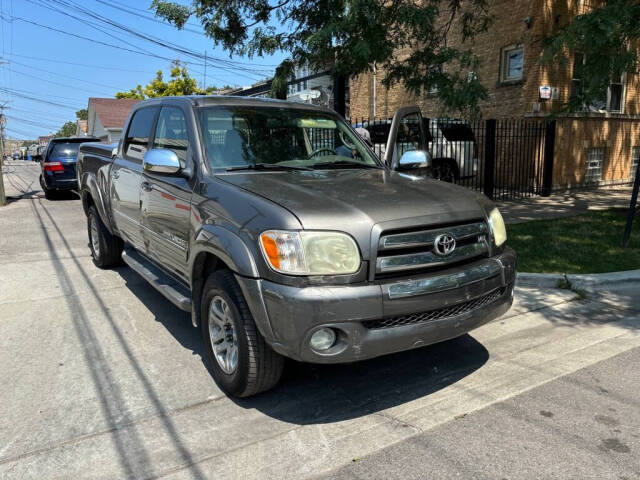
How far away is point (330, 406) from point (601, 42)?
711 centimetres

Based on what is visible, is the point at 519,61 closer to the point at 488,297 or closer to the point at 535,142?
the point at 535,142

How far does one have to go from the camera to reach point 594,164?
15.5 meters

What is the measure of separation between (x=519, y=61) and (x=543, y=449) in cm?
1385

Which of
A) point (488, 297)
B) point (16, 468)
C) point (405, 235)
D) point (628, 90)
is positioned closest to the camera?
point (16, 468)

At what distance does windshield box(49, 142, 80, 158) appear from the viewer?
51.1ft

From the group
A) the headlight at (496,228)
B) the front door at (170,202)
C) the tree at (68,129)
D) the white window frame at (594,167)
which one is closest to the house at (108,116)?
the white window frame at (594,167)

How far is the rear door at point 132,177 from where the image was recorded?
4.96 meters

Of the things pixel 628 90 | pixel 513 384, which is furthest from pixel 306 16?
pixel 628 90

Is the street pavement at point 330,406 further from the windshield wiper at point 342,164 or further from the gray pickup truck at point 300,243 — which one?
the windshield wiper at point 342,164

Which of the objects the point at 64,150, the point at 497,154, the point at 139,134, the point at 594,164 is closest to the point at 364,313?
the point at 139,134

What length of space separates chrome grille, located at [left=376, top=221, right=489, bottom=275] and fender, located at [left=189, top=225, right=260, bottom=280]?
0.74 meters

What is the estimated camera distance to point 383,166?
15.0ft

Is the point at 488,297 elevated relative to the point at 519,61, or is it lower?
lower

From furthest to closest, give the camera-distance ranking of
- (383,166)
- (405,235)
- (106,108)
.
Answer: (106,108)
(383,166)
(405,235)
